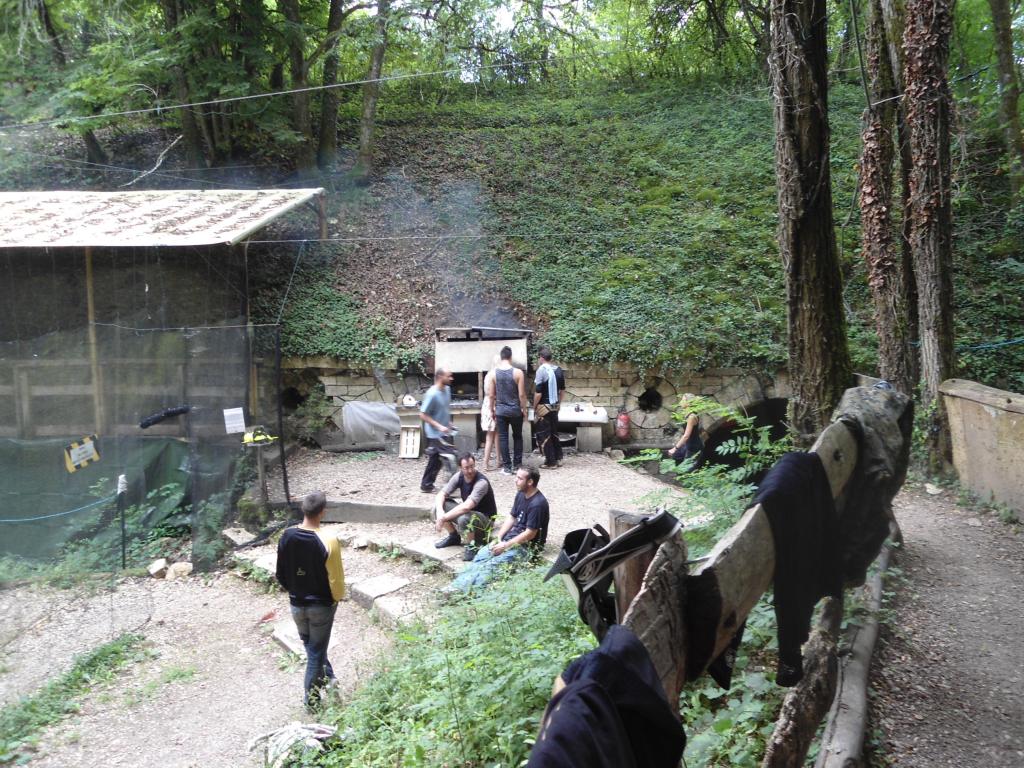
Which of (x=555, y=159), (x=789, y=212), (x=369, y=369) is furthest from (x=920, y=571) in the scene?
(x=555, y=159)

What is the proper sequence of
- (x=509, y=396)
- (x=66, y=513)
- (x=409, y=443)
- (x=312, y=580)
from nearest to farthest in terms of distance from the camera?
(x=312, y=580)
(x=66, y=513)
(x=509, y=396)
(x=409, y=443)

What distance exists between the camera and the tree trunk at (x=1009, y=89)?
36.9ft

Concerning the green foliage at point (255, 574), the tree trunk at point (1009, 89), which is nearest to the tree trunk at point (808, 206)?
the green foliage at point (255, 574)

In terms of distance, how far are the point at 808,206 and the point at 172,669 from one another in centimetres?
653

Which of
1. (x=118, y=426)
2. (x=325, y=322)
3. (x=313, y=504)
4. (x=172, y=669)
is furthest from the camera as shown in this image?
(x=325, y=322)

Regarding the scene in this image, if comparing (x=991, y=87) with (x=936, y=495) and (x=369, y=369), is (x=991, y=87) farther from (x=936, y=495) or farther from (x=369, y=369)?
(x=369, y=369)

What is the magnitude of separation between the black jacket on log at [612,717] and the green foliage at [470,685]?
79.2 inches

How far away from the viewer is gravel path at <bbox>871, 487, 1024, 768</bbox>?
327 cm

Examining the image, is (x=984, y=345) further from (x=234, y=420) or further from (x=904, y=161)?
(x=234, y=420)

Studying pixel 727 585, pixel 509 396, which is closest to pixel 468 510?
pixel 509 396

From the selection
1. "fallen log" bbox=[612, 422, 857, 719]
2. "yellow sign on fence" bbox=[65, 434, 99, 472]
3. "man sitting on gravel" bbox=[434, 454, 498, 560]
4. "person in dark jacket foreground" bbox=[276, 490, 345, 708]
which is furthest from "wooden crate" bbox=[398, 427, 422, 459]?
"fallen log" bbox=[612, 422, 857, 719]

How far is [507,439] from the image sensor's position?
10.5m

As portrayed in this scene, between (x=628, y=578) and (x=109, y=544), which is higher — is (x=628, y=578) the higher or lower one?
the higher one

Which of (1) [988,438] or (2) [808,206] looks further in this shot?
(1) [988,438]
